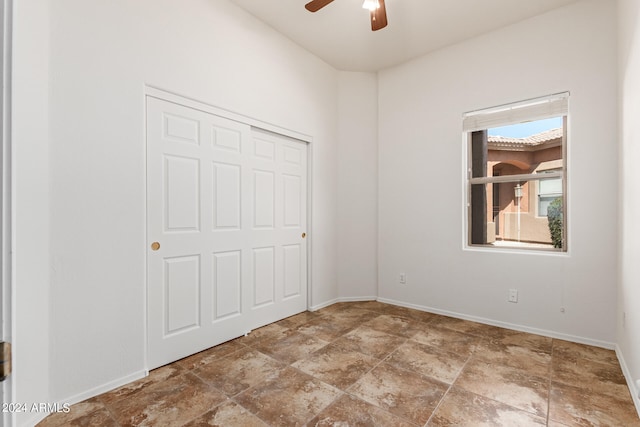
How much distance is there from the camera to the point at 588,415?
5.79 feet

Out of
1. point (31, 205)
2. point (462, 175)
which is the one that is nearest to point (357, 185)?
point (462, 175)

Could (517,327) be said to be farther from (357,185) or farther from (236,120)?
(236,120)

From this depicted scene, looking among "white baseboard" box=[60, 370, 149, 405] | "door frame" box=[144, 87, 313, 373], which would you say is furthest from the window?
"white baseboard" box=[60, 370, 149, 405]

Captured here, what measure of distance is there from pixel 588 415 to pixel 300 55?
3.93 meters

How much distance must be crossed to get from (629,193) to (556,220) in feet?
2.99

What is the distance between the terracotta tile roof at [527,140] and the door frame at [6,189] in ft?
12.5

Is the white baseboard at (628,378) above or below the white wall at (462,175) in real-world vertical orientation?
below

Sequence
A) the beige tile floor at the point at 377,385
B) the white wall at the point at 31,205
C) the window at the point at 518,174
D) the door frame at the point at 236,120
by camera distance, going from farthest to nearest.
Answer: the window at the point at 518,174, the door frame at the point at 236,120, the beige tile floor at the point at 377,385, the white wall at the point at 31,205

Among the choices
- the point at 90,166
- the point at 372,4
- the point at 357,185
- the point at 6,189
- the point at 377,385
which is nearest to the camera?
the point at 6,189

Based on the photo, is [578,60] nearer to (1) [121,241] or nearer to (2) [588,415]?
(2) [588,415]

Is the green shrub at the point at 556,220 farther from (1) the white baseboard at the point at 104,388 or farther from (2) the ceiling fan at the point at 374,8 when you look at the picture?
(1) the white baseboard at the point at 104,388

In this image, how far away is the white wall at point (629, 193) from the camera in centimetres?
192

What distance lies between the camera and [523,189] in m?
3.22

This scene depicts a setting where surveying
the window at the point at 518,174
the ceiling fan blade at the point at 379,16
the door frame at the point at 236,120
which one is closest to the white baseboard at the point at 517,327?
the window at the point at 518,174
